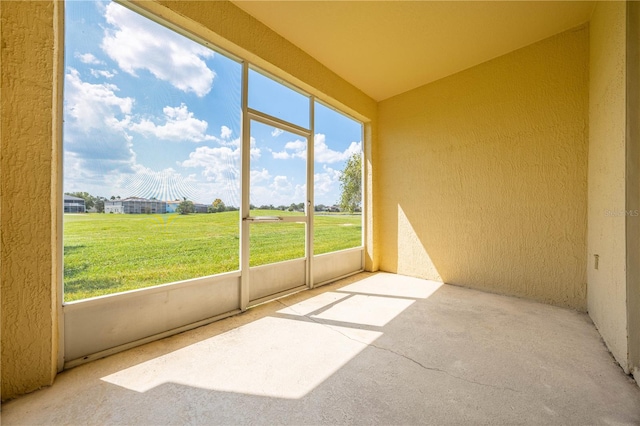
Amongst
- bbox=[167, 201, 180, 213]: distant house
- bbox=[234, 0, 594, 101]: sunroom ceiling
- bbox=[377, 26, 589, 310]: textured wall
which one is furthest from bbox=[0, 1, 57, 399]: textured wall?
bbox=[377, 26, 589, 310]: textured wall

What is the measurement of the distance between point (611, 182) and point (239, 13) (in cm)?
358

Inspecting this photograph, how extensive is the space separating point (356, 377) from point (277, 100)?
9.70 feet

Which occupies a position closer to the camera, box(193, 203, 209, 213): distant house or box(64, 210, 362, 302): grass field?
box(64, 210, 362, 302): grass field

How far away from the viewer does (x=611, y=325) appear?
1.96 meters

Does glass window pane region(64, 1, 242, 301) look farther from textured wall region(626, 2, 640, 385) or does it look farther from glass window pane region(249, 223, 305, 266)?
textured wall region(626, 2, 640, 385)

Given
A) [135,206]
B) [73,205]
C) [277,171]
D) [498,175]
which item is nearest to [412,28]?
[498,175]

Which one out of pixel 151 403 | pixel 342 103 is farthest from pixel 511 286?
pixel 151 403

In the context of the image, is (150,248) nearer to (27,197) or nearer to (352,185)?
(27,197)

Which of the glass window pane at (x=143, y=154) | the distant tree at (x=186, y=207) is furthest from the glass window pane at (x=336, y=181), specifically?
the distant tree at (x=186, y=207)

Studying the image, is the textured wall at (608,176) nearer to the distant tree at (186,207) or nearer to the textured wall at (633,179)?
the textured wall at (633,179)

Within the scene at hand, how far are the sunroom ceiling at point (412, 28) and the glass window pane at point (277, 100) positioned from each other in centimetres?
53

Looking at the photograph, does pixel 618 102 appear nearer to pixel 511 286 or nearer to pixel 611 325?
pixel 611 325

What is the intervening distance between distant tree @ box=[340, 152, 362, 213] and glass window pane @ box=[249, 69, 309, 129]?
115 centimetres

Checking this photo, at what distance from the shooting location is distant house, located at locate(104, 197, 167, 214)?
199 cm
